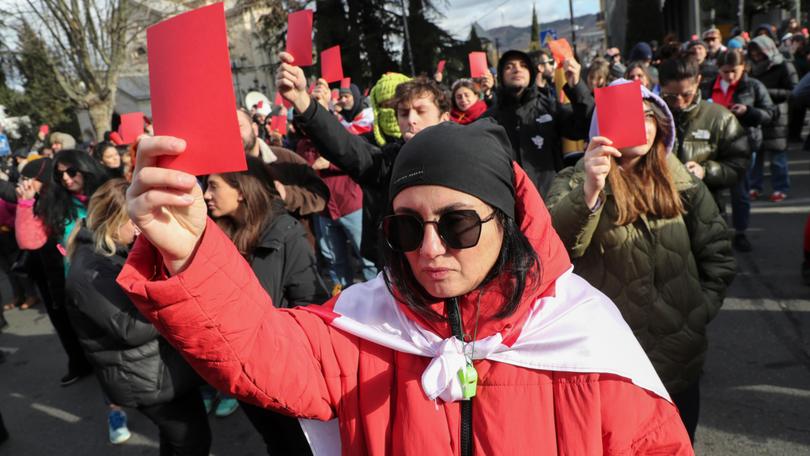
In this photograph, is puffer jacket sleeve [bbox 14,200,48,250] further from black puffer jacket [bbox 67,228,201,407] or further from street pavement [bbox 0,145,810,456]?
black puffer jacket [bbox 67,228,201,407]

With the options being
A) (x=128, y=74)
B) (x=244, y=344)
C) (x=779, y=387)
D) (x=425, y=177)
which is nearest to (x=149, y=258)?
(x=244, y=344)

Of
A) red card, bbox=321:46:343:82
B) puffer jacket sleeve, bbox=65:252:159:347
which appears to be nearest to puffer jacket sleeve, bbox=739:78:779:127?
red card, bbox=321:46:343:82

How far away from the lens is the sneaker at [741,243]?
5.49m

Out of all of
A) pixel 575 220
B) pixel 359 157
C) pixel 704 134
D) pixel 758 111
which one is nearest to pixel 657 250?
pixel 575 220

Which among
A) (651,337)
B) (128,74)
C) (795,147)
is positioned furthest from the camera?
(128,74)

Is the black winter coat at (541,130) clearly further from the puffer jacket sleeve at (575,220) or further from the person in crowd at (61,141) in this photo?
the person in crowd at (61,141)

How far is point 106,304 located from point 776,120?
21.8 feet

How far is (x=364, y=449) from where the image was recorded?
1357 mm

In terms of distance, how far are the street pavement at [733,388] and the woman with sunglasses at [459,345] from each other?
84.2 inches

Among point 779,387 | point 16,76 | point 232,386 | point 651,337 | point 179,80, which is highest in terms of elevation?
point 16,76

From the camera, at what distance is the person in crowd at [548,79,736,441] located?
222 centimetres

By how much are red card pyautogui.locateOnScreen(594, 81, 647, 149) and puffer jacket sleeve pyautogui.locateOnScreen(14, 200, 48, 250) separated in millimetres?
4882

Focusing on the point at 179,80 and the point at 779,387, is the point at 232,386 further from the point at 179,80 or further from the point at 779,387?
the point at 779,387

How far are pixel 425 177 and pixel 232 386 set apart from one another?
62 centimetres
